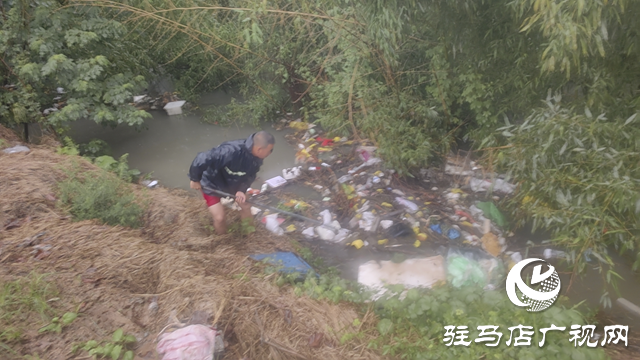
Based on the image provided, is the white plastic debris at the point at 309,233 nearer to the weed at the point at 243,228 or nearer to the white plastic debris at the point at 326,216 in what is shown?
the white plastic debris at the point at 326,216

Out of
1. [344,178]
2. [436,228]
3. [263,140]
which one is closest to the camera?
[263,140]

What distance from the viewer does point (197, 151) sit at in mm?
5793

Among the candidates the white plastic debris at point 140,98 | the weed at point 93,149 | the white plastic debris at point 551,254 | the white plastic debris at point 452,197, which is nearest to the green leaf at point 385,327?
the white plastic debris at point 551,254

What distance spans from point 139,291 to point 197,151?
12.0 feet

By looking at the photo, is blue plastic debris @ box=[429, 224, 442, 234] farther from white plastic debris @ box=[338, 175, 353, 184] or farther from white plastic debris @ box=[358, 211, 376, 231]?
white plastic debris @ box=[338, 175, 353, 184]

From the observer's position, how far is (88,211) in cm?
316

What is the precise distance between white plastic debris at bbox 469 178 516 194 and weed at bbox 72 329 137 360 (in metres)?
3.49

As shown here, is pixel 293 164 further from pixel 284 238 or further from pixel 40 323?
pixel 40 323

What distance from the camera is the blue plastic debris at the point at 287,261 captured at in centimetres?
295

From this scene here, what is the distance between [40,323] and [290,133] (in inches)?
175

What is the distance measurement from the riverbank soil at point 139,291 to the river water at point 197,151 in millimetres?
1003

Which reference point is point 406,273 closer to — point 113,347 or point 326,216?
point 326,216

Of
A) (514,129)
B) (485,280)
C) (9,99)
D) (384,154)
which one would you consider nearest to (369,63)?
(384,154)

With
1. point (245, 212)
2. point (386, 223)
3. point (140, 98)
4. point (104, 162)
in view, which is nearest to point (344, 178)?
point (386, 223)
